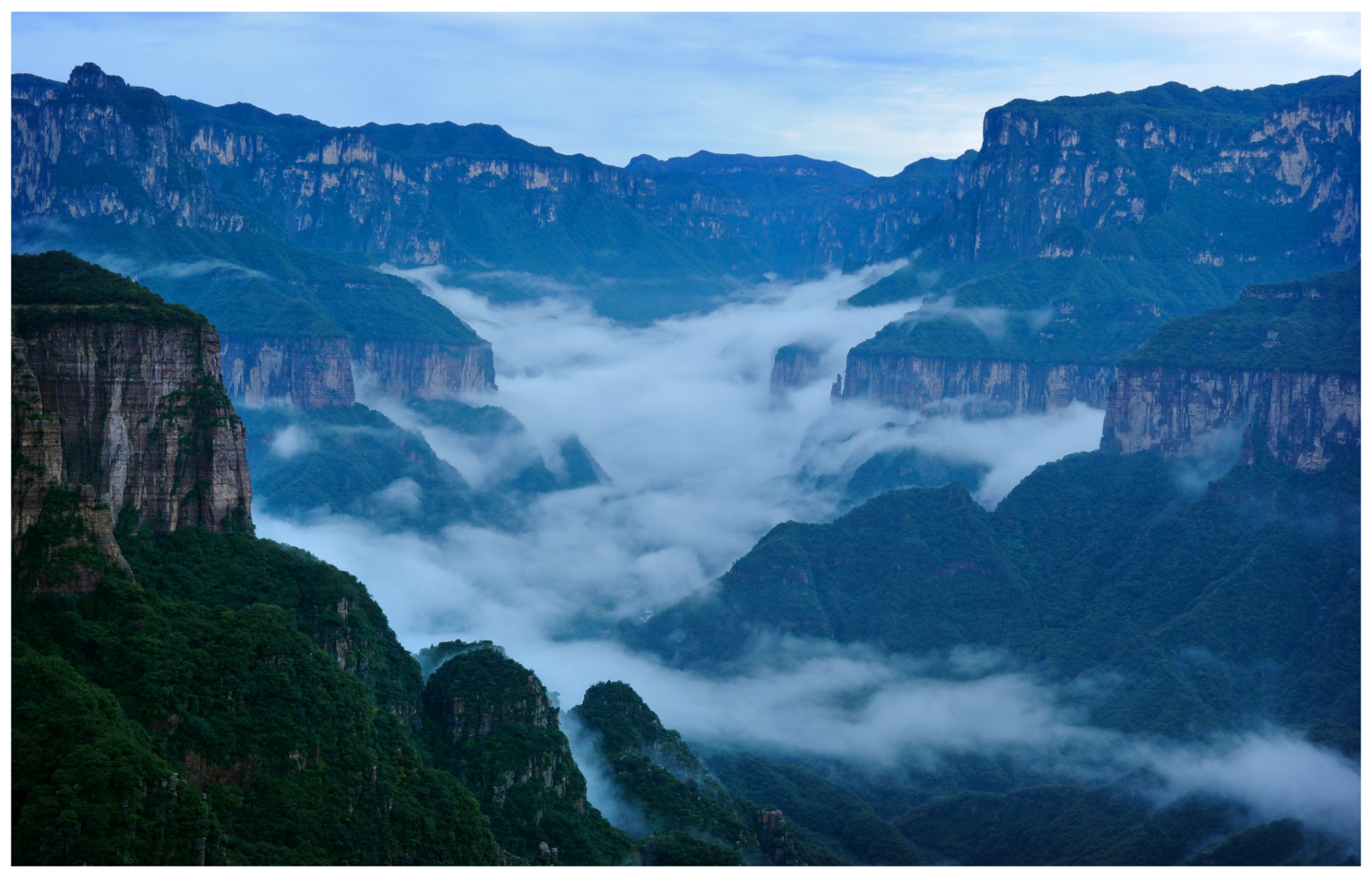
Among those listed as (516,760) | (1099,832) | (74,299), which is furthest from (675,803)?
(74,299)

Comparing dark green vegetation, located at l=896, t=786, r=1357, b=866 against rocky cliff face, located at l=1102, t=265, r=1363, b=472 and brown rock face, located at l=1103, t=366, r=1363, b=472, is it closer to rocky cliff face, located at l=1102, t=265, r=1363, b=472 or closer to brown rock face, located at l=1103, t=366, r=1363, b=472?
brown rock face, located at l=1103, t=366, r=1363, b=472

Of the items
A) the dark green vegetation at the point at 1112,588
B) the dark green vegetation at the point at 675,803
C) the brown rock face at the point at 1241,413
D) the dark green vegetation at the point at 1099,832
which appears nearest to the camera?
the dark green vegetation at the point at 675,803

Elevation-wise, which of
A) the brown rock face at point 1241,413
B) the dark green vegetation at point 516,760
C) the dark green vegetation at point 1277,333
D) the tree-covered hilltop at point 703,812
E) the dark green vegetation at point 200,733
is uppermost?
the dark green vegetation at point 1277,333

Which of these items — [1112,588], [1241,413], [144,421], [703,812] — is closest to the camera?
[144,421]

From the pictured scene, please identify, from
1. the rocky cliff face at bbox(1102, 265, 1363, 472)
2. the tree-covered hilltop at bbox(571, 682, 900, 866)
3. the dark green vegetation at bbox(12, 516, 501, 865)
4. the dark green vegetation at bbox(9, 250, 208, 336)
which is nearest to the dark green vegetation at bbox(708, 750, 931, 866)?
the tree-covered hilltop at bbox(571, 682, 900, 866)

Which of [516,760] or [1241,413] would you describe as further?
[1241,413]

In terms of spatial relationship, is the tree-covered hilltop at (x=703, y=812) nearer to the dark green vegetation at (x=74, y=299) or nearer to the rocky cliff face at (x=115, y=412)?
the rocky cliff face at (x=115, y=412)

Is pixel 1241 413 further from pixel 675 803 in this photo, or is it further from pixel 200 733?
pixel 200 733

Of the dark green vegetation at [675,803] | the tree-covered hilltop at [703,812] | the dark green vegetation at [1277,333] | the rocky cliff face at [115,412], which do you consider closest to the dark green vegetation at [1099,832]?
the tree-covered hilltop at [703,812]
